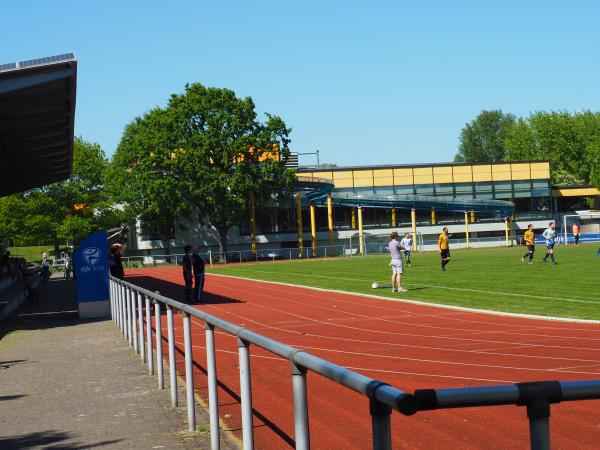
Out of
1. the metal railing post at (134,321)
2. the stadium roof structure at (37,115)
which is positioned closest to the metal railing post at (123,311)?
the metal railing post at (134,321)

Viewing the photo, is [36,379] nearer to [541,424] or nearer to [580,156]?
[541,424]

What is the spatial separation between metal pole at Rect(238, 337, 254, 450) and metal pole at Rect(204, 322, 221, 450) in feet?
3.21

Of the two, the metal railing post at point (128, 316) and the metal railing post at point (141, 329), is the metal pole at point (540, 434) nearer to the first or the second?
the metal railing post at point (141, 329)

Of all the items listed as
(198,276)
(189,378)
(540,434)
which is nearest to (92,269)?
(198,276)

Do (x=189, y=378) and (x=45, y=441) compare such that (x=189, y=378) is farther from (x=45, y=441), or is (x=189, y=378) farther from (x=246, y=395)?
(x=246, y=395)

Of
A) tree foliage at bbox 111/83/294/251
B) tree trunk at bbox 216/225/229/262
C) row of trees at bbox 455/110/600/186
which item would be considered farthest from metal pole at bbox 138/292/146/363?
row of trees at bbox 455/110/600/186

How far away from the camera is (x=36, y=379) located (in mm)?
11984

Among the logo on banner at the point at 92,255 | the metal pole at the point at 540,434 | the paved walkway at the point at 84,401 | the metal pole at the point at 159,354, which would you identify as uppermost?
the logo on banner at the point at 92,255

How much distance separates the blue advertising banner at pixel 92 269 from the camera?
78.3ft

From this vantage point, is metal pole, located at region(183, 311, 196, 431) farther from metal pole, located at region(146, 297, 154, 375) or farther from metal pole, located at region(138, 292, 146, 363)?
metal pole, located at region(138, 292, 146, 363)

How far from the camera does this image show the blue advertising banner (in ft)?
78.3

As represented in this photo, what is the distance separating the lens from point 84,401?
9898 mm

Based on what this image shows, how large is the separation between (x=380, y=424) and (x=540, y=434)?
0.57m

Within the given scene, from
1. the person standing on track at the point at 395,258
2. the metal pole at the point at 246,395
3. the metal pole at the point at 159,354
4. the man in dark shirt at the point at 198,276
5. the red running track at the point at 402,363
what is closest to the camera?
the metal pole at the point at 246,395
